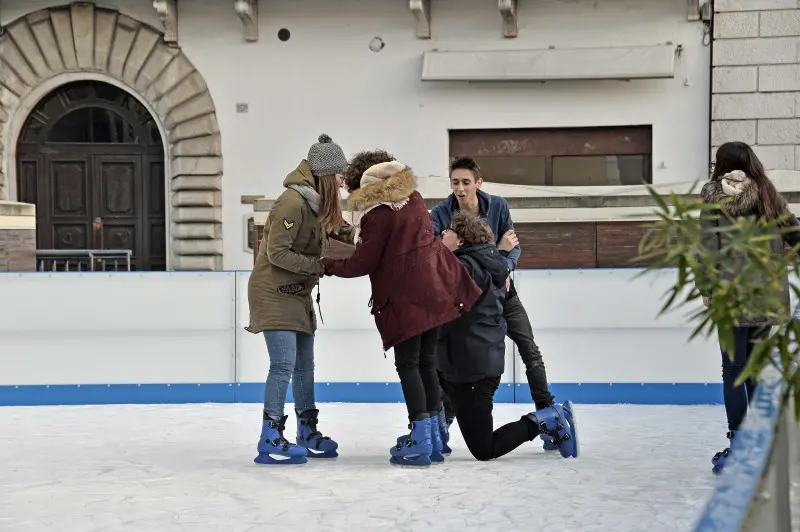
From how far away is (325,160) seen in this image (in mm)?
5113

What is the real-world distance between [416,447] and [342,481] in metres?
0.39

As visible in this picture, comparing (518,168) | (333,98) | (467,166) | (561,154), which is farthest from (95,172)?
(467,166)

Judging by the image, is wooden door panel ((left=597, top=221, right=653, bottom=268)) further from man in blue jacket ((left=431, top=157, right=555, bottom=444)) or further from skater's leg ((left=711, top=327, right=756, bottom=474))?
skater's leg ((left=711, top=327, right=756, bottom=474))

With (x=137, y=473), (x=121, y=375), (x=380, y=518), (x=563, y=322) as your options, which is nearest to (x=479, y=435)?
(x=380, y=518)

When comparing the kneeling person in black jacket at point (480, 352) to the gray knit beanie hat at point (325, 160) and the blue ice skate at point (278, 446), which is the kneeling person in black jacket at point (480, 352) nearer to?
the gray knit beanie hat at point (325, 160)

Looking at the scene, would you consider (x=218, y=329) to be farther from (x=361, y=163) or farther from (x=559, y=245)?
(x=559, y=245)

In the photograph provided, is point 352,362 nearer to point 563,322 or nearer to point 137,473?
point 563,322

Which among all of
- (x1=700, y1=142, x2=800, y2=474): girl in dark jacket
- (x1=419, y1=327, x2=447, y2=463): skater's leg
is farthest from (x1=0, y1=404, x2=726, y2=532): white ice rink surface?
(x1=700, y1=142, x2=800, y2=474): girl in dark jacket

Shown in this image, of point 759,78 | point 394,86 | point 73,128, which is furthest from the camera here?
point 73,128

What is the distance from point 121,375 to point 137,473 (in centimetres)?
271

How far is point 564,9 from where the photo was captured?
1383cm

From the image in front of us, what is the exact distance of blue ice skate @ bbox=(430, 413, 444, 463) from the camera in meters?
5.18

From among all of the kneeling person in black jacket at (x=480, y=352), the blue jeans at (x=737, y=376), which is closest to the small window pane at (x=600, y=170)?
the kneeling person in black jacket at (x=480, y=352)

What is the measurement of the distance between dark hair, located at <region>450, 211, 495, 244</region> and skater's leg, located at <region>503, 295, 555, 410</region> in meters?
0.57
